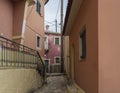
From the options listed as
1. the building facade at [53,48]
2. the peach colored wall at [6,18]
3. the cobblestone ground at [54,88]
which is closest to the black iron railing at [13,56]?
the peach colored wall at [6,18]

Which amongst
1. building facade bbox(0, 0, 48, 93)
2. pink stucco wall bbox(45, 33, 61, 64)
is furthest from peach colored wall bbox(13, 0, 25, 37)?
pink stucco wall bbox(45, 33, 61, 64)

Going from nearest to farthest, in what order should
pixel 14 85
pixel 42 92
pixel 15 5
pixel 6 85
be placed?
pixel 6 85
pixel 14 85
pixel 42 92
pixel 15 5

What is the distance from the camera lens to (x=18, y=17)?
1076 cm

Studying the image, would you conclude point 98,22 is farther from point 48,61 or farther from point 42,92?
point 48,61

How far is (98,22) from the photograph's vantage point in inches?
176

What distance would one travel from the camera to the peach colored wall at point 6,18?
9.48m
